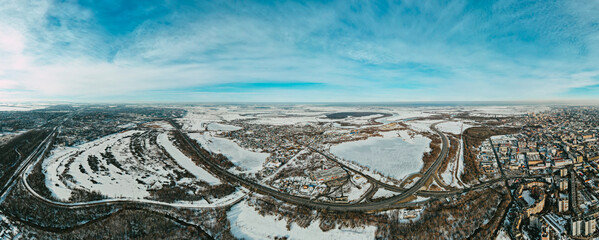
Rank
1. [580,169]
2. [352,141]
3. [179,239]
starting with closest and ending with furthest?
[179,239], [580,169], [352,141]

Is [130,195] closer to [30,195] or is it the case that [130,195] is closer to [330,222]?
[30,195]

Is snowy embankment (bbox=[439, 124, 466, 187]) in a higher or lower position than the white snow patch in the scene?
lower

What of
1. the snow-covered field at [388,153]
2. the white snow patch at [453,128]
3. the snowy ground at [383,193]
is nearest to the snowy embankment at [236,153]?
the snow-covered field at [388,153]

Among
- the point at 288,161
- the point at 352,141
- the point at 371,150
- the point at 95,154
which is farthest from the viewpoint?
the point at 352,141

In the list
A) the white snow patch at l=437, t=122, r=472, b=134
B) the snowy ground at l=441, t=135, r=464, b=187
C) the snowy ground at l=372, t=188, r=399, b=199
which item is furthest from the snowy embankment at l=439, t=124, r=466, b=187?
the white snow patch at l=437, t=122, r=472, b=134

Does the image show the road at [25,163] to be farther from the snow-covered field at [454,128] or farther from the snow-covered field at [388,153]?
the snow-covered field at [454,128]

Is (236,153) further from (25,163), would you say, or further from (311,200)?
(25,163)

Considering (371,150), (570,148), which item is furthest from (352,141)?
(570,148)

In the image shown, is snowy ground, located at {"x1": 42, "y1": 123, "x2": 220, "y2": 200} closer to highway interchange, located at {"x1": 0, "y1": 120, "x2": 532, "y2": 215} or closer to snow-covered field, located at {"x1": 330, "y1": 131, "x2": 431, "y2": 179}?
highway interchange, located at {"x1": 0, "y1": 120, "x2": 532, "y2": 215}
